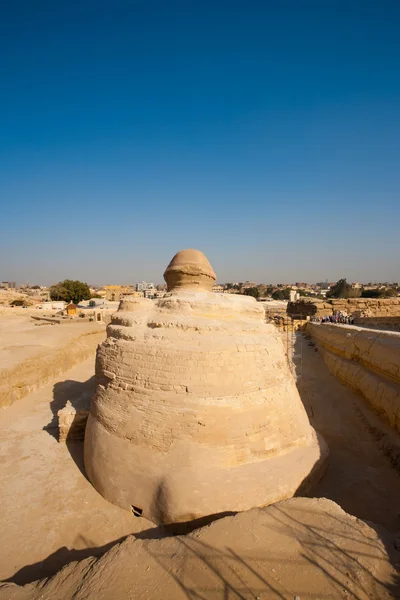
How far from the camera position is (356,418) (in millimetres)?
8422

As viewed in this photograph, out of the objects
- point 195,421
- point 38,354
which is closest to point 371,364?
point 195,421

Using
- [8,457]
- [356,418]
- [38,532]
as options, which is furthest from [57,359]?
[356,418]

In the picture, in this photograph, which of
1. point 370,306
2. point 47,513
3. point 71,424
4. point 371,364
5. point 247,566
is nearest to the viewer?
point 247,566

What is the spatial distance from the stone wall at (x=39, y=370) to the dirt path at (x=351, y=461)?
30.4ft

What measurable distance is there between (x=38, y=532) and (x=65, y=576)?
1.59m

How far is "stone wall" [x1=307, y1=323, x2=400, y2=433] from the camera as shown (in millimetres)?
7438

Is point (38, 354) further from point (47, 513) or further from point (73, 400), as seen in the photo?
point (47, 513)

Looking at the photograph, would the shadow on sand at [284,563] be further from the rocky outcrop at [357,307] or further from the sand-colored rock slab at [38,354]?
the rocky outcrop at [357,307]

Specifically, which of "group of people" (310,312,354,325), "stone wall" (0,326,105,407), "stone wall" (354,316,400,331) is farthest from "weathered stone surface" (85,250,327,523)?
"group of people" (310,312,354,325)

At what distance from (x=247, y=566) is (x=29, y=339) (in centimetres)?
1611

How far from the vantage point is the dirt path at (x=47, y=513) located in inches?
163

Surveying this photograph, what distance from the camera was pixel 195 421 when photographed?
458 centimetres

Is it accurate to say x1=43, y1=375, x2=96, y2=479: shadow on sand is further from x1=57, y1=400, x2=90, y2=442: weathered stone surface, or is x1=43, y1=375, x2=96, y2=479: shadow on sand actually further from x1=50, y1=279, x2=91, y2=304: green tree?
x1=50, y1=279, x2=91, y2=304: green tree

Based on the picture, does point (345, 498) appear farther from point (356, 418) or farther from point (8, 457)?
point (8, 457)
